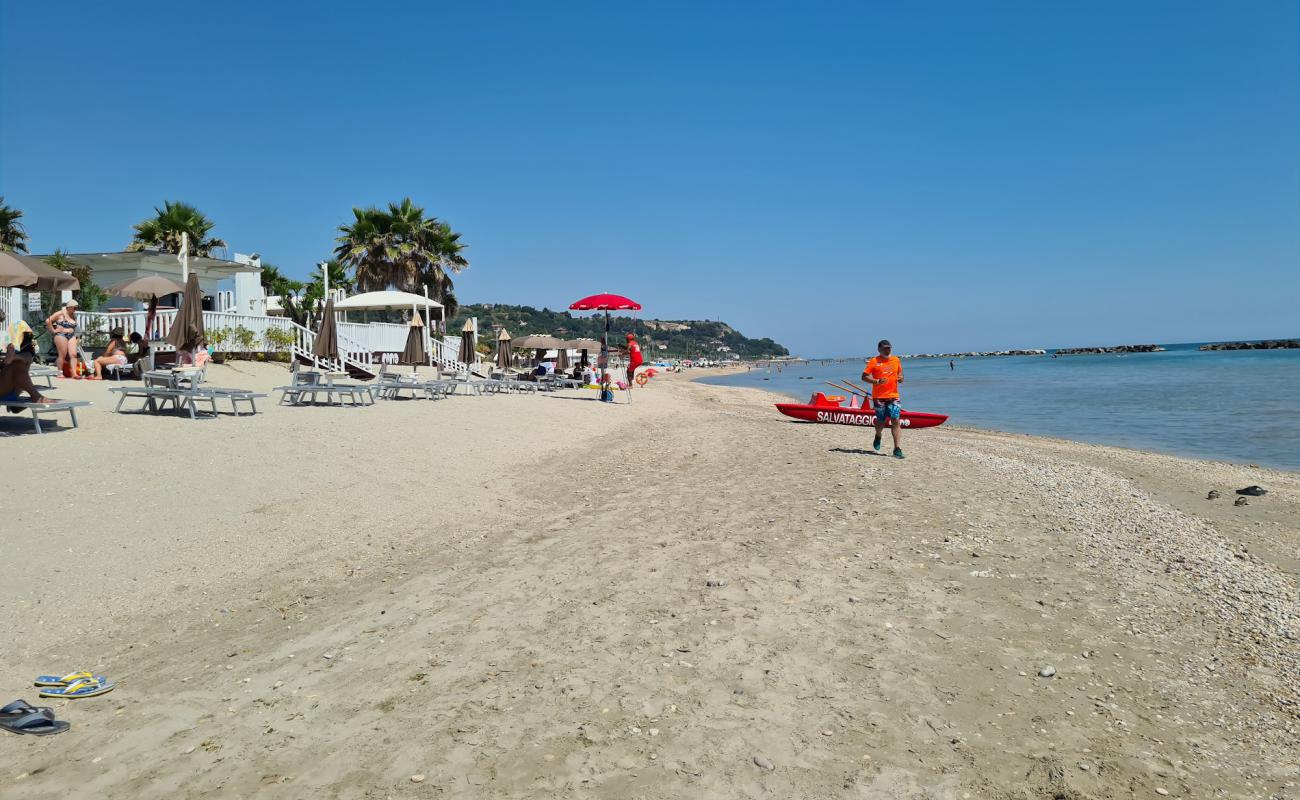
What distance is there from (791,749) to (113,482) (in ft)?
19.3

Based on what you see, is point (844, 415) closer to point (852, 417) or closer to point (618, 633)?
point (852, 417)

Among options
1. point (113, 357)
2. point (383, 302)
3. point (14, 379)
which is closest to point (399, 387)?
point (113, 357)

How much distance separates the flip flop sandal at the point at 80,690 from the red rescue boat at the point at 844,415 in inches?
527

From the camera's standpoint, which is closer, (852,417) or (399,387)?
(399,387)

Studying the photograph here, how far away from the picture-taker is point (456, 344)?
27141mm

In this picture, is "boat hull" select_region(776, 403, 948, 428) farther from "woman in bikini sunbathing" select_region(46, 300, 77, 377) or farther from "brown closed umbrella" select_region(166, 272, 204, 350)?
"woman in bikini sunbathing" select_region(46, 300, 77, 377)

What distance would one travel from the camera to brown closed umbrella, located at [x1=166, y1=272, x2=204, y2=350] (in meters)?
11.7

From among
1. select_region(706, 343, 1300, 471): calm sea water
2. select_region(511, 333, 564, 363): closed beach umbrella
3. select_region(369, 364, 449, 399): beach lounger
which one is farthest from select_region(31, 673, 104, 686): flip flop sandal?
select_region(511, 333, 564, 363): closed beach umbrella

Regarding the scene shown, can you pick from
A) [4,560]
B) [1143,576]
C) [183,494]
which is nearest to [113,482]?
[183,494]

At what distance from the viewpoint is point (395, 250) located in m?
31.9

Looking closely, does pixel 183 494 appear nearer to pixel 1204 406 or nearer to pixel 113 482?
pixel 113 482

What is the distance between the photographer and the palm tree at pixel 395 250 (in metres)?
32.0

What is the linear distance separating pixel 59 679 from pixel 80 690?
0.51ft

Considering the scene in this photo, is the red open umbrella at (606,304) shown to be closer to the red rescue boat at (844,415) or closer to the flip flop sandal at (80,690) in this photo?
the red rescue boat at (844,415)
